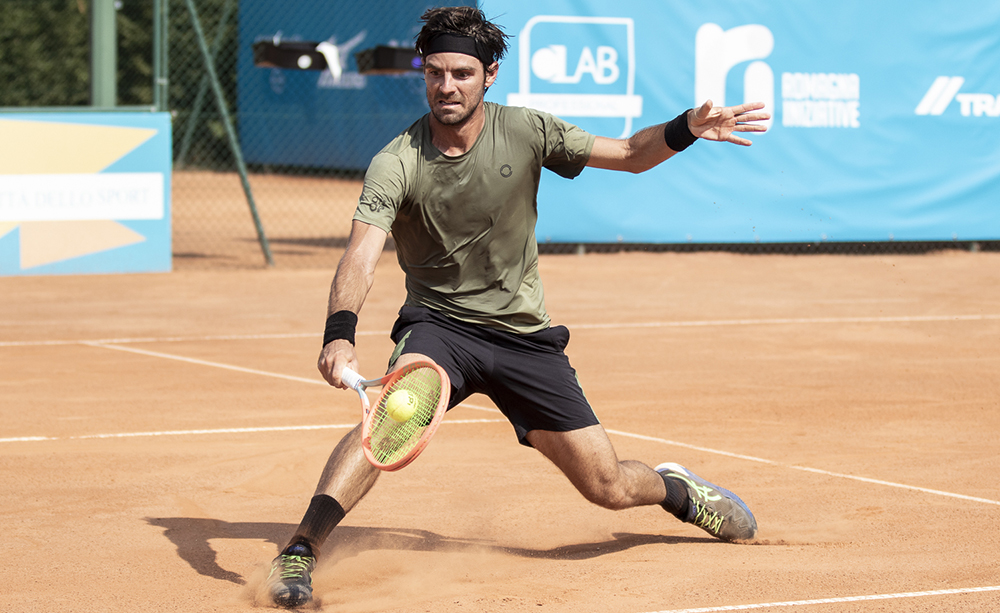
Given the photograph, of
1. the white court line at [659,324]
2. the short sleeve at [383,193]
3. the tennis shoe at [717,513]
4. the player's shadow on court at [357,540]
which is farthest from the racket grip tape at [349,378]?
the white court line at [659,324]

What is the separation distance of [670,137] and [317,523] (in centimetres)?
180

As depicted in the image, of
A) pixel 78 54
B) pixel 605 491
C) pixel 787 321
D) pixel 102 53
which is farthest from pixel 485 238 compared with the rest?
pixel 78 54

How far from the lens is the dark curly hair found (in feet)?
13.4

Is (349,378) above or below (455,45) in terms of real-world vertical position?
below

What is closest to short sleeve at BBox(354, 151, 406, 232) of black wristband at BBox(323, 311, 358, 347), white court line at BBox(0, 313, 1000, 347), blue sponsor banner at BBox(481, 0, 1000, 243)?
black wristband at BBox(323, 311, 358, 347)

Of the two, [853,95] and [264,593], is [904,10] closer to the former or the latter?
[853,95]

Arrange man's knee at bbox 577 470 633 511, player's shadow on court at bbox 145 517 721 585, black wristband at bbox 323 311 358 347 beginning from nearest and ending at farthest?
black wristband at bbox 323 311 358 347 < man's knee at bbox 577 470 633 511 < player's shadow on court at bbox 145 517 721 585

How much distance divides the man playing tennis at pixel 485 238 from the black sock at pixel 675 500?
106 mm

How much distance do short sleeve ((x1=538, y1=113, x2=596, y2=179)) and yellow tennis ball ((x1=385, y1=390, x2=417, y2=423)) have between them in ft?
3.43

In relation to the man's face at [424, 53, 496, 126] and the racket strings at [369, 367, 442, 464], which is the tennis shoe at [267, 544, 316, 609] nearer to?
the racket strings at [369, 367, 442, 464]

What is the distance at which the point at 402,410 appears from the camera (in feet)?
12.1

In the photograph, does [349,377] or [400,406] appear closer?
[349,377]

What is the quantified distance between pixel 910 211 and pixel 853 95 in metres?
1.64

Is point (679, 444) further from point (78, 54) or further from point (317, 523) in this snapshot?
point (78, 54)
